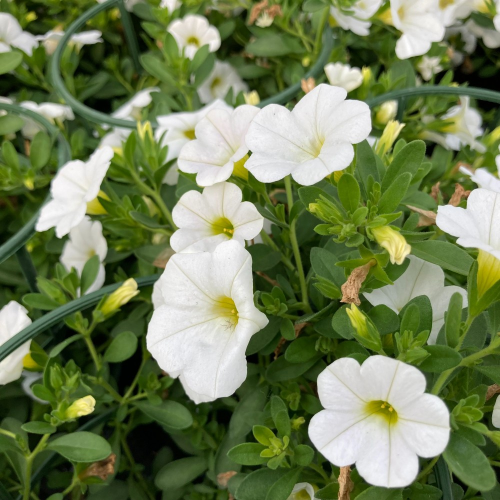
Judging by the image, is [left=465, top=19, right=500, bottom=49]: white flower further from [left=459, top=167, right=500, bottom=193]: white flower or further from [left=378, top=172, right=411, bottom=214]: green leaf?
[left=378, top=172, right=411, bottom=214]: green leaf

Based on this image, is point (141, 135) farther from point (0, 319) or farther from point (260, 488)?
point (260, 488)

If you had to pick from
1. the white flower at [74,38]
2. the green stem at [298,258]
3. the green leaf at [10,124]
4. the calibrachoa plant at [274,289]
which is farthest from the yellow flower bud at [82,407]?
the white flower at [74,38]

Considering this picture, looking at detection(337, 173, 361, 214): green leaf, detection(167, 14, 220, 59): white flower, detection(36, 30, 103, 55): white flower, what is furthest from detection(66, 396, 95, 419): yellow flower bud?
detection(36, 30, 103, 55): white flower

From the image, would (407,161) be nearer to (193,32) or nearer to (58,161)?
(58,161)

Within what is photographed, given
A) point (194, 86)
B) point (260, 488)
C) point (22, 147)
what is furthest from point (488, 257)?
point (22, 147)

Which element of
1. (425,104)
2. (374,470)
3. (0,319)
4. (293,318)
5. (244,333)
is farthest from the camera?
(425,104)
